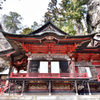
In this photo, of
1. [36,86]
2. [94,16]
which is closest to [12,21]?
[94,16]

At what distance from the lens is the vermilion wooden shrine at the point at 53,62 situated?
A: 841 centimetres

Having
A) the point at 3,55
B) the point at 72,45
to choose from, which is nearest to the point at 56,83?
the point at 72,45

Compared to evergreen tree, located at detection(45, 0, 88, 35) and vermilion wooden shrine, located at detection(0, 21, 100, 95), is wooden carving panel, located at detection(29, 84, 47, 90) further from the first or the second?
evergreen tree, located at detection(45, 0, 88, 35)

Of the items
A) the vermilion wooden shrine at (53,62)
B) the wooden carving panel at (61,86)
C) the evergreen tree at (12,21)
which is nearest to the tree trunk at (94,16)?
the vermilion wooden shrine at (53,62)

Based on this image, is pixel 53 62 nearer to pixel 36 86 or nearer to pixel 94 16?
pixel 36 86

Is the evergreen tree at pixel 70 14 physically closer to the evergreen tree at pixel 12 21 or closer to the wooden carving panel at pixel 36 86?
the wooden carving panel at pixel 36 86

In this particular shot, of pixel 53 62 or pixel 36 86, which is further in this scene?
pixel 53 62

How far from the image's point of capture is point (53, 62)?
1004 centimetres

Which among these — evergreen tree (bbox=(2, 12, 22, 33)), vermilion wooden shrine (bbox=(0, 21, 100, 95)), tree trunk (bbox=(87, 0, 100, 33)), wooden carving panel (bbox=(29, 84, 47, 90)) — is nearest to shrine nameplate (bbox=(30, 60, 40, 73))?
vermilion wooden shrine (bbox=(0, 21, 100, 95))

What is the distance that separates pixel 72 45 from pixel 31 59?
509 centimetres

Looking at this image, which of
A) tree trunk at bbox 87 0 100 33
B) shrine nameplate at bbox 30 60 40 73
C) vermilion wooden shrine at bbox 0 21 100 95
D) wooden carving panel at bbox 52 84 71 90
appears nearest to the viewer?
vermilion wooden shrine at bbox 0 21 100 95

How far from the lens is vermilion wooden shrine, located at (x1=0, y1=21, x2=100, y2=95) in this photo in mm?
8414

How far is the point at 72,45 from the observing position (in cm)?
976

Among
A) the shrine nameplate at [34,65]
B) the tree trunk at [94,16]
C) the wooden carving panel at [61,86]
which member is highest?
the tree trunk at [94,16]
